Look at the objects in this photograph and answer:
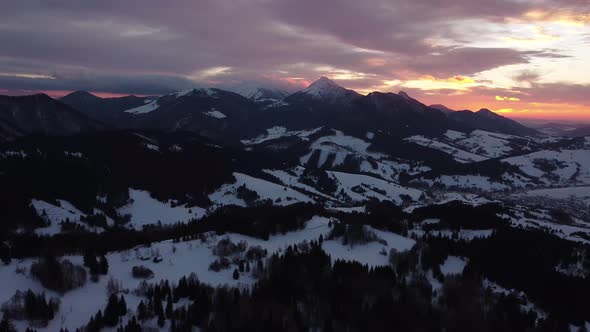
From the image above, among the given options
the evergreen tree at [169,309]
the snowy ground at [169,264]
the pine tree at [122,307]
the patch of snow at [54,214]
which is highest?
the pine tree at [122,307]

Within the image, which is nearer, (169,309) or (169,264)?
(169,309)

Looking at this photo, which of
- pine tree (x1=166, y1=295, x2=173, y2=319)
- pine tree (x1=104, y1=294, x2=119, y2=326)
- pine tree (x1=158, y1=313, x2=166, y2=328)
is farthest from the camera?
pine tree (x1=166, y1=295, x2=173, y2=319)

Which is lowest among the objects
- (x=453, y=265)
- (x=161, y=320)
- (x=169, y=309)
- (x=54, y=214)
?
(x=54, y=214)

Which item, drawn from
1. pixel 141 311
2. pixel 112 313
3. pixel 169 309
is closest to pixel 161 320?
pixel 169 309

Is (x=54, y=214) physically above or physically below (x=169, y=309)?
below

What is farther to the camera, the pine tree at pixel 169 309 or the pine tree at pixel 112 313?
the pine tree at pixel 169 309

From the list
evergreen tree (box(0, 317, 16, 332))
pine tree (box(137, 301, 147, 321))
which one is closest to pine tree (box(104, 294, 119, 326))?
pine tree (box(137, 301, 147, 321))

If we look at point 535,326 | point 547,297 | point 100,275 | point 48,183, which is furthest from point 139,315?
point 48,183

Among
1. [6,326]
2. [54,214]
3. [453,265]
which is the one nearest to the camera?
[6,326]

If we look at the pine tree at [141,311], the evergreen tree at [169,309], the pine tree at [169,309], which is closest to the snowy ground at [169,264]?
the pine tree at [141,311]

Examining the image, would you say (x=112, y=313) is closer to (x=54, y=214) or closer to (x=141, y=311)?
(x=141, y=311)

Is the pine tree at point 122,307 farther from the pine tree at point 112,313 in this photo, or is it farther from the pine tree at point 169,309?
the pine tree at point 169,309

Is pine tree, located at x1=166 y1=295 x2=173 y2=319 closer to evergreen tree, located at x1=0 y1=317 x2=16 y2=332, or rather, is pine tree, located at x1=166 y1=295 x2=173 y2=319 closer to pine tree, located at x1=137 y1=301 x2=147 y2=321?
pine tree, located at x1=137 y1=301 x2=147 y2=321
